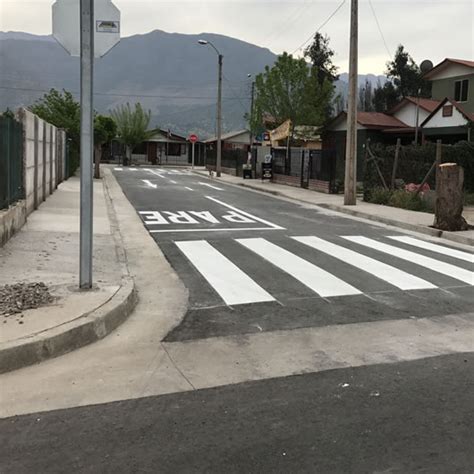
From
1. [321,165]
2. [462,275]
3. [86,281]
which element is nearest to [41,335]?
[86,281]

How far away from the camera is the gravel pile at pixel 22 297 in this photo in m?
5.66

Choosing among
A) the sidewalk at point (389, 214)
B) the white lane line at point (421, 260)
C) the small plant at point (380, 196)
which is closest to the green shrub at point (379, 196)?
the small plant at point (380, 196)

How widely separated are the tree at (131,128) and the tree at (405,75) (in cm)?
2707

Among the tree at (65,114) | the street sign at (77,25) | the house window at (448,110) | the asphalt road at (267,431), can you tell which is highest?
the house window at (448,110)

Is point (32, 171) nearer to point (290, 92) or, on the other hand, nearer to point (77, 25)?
point (77, 25)

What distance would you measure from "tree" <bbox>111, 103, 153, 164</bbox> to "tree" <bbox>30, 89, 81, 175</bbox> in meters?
29.4

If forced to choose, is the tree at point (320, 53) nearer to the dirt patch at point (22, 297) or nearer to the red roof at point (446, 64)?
the red roof at point (446, 64)

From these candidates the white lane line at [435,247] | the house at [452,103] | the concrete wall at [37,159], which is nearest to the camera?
the white lane line at [435,247]

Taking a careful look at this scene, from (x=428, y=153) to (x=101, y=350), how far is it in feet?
63.0

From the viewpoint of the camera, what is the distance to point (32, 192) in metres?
13.5

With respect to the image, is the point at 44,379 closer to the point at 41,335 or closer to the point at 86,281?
the point at 41,335

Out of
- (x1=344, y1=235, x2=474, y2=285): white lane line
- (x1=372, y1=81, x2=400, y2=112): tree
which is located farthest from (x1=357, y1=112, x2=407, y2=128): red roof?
(x1=344, y1=235, x2=474, y2=285): white lane line

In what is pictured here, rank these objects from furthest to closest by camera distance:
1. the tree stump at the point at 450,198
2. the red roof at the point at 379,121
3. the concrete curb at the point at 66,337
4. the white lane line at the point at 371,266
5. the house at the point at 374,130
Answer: the red roof at the point at 379,121 < the house at the point at 374,130 < the tree stump at the point at 450,198 < the white lane line at the point at 371,266 < the concrete curb at the point at 66,337

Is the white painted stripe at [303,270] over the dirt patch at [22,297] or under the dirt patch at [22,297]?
under
